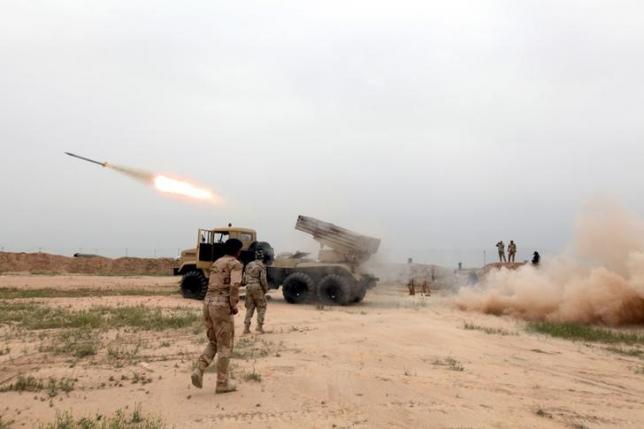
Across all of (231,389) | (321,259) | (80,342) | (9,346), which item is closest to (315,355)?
(231,389)

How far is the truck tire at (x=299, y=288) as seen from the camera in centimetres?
1727

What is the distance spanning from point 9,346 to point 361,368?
230 inches

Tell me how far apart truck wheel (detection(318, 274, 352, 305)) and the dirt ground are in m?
5.68

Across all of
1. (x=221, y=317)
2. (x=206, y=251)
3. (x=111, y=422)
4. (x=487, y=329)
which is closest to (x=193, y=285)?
(x=206, y=251)

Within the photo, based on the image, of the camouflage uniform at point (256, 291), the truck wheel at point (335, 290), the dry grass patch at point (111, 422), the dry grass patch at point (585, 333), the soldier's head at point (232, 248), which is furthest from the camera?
the truck wheel at point (335, 290)

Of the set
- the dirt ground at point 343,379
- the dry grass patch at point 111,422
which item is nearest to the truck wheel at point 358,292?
the dirt ground at point 343,379

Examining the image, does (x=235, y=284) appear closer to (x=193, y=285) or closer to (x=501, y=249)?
(x=193, y=285)

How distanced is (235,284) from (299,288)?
450 inches

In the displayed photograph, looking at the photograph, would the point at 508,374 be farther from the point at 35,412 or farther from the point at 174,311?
the point at 174,311

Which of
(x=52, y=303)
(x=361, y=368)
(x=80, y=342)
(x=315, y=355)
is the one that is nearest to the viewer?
(x=361, y=368)

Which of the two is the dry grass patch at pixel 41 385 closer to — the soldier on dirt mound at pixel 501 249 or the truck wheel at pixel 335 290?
the truck wheel at pixel 335 290

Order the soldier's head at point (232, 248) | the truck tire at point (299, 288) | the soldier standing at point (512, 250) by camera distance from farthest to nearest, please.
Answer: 1. the soldier standing at point (512, 250)
2. the truck tire at point (299, 288)
3. the soldier's head at point (232, 248)

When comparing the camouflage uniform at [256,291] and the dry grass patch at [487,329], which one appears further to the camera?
the dry grass patch at [487,329]

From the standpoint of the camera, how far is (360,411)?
5.40 m
